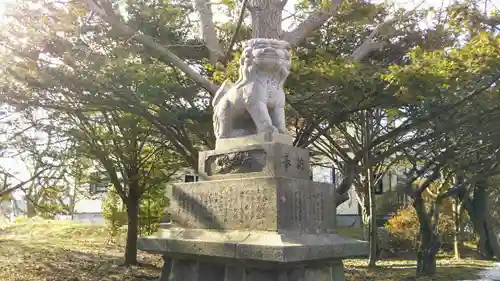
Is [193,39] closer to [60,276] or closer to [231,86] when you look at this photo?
[231,86]

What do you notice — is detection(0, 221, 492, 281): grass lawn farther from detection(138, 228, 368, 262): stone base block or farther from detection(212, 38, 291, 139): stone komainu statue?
detection(212, 38, 291, 139): stone komainu statue

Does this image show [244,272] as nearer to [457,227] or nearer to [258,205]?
[258,205]

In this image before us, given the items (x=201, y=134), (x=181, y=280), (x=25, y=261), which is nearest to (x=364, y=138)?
(x=201, y=134)

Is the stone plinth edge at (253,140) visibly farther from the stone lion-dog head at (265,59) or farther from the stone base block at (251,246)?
the stone base block at (251,246)

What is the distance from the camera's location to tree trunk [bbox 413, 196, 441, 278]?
480 inches

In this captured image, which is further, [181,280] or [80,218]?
[80,218]

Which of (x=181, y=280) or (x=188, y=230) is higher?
(x=188, y=230)

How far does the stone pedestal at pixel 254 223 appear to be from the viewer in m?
5.18

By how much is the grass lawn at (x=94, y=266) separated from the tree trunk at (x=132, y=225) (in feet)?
1.36

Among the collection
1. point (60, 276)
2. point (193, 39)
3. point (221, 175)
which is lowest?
point (60, 276)

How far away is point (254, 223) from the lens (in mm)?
5492

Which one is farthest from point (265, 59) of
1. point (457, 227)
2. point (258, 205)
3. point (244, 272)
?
point (457, 227)

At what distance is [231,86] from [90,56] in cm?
376

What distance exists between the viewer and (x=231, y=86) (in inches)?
259
